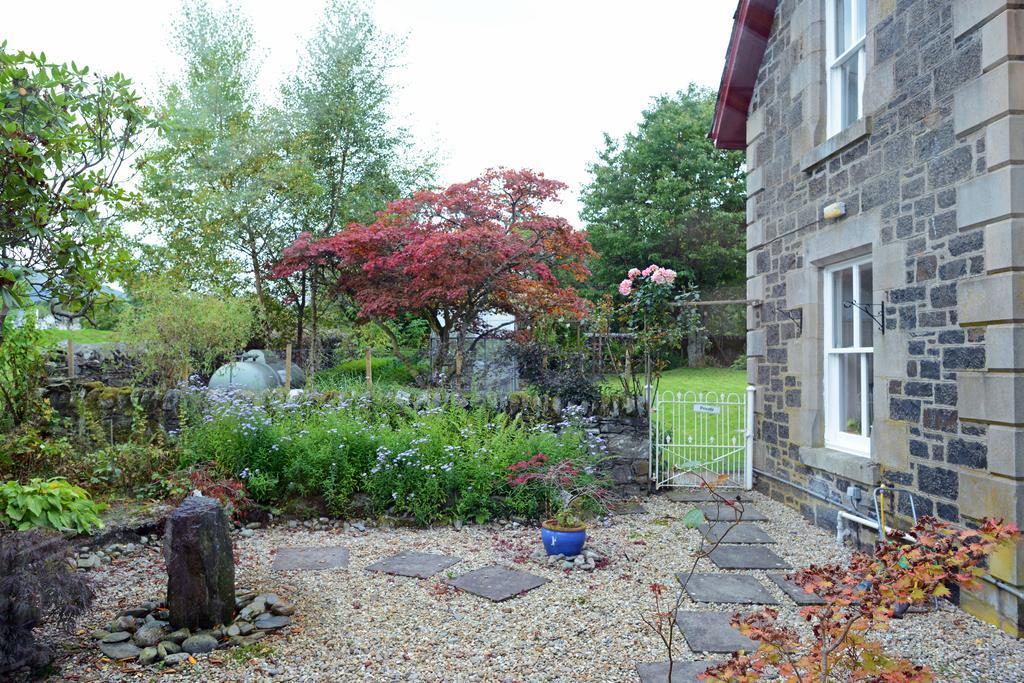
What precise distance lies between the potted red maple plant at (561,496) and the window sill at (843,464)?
2064 millimetres

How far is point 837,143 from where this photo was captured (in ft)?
20.5

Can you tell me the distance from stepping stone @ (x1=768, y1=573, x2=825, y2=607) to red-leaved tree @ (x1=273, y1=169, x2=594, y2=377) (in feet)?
19.1

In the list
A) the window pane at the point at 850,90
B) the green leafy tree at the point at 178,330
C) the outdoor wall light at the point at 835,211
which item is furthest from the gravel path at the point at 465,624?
the green leafy tree at the point at 178,330

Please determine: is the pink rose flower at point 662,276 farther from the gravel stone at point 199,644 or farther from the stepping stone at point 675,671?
the gravel stone at point 199,644

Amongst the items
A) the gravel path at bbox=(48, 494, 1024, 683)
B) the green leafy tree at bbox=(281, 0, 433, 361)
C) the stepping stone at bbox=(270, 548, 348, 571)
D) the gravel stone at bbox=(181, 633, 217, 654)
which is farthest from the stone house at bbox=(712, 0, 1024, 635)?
the green leafy tree at bbox=(281, 0, 433, 361)

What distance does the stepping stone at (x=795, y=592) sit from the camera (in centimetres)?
477

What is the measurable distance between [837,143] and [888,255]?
132 cm

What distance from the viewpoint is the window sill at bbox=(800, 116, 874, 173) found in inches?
230

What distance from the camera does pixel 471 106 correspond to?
18.2 meters

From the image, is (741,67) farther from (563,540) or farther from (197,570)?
(197,570)

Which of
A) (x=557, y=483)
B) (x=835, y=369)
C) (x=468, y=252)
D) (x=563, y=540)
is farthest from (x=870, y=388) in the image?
(x=468, y=252)

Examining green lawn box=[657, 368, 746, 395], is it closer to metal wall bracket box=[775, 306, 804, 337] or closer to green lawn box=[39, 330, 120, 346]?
metal wall bracket box=[775, 306, 804, 337]

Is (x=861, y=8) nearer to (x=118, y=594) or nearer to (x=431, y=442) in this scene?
(x=431, y=442)

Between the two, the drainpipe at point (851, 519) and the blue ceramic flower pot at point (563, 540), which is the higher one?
the drainpipe at point (851, 519)
